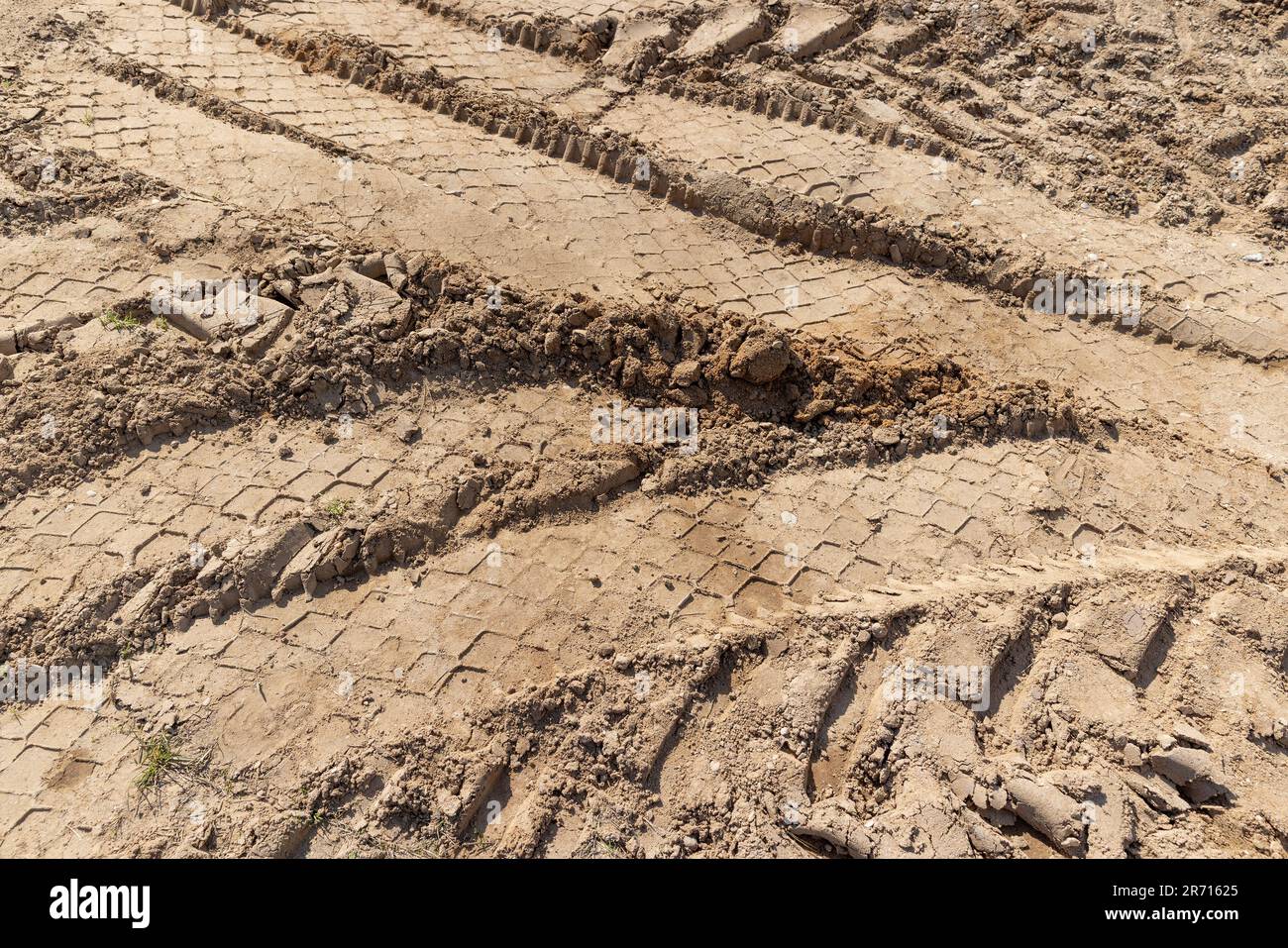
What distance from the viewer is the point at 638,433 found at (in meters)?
4.57

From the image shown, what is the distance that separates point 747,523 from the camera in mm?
4340

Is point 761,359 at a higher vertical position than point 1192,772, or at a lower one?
higher

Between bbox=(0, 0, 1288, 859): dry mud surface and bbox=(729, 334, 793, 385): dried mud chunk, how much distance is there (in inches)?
1.3

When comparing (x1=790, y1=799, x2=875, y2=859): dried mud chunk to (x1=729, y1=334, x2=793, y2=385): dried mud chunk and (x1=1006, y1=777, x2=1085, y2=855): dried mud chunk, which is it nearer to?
(x1=1006, y1=777, x2=1085, y2=855): dried mud chunk

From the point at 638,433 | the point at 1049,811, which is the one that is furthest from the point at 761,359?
the point at 1049,811

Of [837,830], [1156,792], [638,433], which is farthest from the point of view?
[638,433]

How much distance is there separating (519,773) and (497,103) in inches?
197

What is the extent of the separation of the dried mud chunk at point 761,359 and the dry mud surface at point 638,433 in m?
0.03

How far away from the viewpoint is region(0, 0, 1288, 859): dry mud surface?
338 cm

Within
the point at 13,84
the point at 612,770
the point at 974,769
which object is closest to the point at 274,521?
the point at 612,770

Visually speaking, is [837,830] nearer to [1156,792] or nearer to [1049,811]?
[1049,811]

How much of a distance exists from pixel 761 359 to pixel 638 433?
812 mm

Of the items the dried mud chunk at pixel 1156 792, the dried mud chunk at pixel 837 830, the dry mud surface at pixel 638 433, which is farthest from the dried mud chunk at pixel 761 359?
the dried mud chunk at pixel 1156 792
